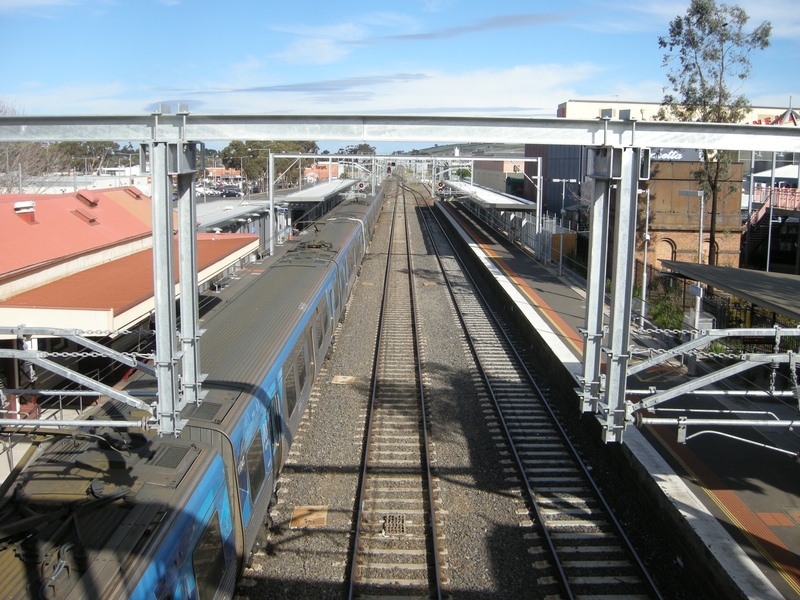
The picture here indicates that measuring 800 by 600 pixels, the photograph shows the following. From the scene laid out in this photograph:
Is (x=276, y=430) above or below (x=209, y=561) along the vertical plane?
above

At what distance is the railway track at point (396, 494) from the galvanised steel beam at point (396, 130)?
14.5 feet

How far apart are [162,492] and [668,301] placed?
50.7 ft

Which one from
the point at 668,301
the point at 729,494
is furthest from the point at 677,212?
the point at 729,494

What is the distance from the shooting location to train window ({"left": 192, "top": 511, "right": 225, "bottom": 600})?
5059mm

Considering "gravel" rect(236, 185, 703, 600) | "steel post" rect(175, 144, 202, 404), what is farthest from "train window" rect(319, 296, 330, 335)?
"steel post" rect(175, 144, 202, 404)

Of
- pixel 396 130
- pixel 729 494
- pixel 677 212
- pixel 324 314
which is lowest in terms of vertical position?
pixel 729 494

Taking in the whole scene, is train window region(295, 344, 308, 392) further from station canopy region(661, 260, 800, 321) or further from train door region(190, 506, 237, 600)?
station canopy region(661, 260, 800, 321)

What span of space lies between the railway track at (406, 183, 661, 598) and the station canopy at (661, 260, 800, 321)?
346cm

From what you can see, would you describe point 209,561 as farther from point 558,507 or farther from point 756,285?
point 756,285

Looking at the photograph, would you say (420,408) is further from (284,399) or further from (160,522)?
(160,522)

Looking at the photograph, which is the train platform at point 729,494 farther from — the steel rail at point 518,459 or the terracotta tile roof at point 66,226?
the terracotta tile roof at point 66,226

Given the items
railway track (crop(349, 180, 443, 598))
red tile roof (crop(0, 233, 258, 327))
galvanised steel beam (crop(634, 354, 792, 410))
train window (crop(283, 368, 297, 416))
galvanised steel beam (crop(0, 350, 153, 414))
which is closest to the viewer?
A: galvanised steel beam (crop(0, 350, 153, 414))

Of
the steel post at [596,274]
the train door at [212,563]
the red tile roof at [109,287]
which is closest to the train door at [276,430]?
the train door at [212,563]

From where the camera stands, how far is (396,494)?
8.78 metres
